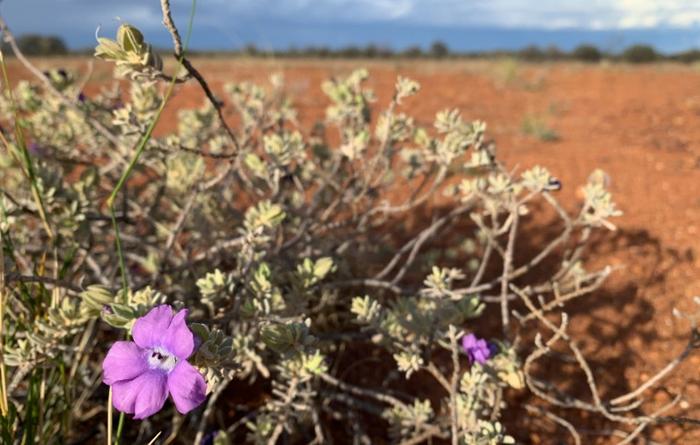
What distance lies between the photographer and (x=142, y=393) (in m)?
0.81

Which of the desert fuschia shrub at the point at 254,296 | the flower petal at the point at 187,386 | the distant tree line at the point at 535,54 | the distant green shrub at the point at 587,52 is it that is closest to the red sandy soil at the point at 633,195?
the desert fuschia shrub at the point at 254,296

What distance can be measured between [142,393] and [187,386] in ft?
0.26

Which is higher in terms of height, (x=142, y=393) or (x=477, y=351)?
(x=142, y=393)

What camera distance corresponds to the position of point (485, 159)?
1.52 m

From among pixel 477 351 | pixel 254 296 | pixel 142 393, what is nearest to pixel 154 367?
pixel 142 393

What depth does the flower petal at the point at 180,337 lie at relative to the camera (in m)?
→ 0.78

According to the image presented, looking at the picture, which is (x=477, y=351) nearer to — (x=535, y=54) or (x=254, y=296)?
(x=254, y=296)

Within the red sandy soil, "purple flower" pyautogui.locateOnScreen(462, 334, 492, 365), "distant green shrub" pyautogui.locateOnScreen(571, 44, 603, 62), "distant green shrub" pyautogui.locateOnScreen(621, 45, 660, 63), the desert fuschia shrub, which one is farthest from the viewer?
"distant green shrub" pyautogui.locateOnScreen(571, 44, 603, 62)

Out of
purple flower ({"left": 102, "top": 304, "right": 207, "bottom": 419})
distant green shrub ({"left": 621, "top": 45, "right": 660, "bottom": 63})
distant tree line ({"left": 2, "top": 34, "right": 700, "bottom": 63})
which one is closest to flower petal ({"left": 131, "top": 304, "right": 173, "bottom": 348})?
purple flower ({"left": 102, "top": 304, "right": 207, "bottom": 419})

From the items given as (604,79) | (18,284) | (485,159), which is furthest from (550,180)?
(604,79)

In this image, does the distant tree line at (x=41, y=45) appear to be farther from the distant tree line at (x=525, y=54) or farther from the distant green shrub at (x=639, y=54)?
the distant green shrub at (x=639, y=54)

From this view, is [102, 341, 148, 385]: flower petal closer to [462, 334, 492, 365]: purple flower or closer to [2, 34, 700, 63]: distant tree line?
[462, 334, 492, 365]: purple flower

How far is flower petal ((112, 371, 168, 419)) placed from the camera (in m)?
0.80

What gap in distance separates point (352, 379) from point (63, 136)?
4.49 ft
